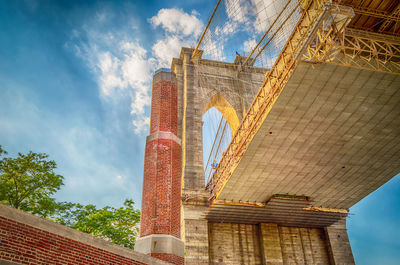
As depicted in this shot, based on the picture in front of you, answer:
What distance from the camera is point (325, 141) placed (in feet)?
66.9

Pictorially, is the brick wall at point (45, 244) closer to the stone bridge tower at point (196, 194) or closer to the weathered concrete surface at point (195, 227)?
the stone bridge tower at point (196, 194)

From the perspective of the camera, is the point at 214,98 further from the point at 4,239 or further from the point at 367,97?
the point at 4,239

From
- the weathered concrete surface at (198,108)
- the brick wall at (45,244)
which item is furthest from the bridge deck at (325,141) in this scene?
the brick wall at (45,244)

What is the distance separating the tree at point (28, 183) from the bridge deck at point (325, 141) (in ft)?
39.7

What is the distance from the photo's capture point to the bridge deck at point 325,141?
16.6 m

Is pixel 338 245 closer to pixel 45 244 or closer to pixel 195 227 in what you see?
pixel 195 227

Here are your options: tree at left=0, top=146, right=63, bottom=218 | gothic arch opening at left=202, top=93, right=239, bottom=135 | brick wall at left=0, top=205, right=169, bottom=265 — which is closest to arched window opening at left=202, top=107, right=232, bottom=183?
gothic arch opening at left=202, top=93, right=239, bottom=135

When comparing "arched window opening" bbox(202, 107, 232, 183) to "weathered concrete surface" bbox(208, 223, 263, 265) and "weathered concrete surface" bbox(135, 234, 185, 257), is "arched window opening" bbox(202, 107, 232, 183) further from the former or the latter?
"weathered concrete surface" bbox(135, 234, 185, 257)

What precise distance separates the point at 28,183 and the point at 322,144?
18.3m

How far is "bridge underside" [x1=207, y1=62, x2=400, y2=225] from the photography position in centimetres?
1661

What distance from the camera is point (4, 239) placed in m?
6.19

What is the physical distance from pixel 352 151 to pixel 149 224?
641 inches

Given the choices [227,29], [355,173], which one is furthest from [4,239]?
[227,29]

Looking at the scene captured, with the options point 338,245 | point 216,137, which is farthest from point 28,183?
point 216,137
